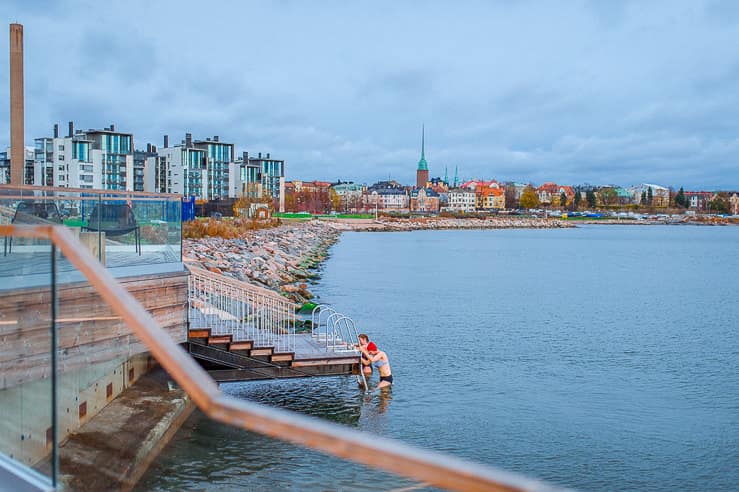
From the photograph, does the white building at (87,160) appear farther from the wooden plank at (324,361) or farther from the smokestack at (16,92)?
the wooden plank at (324,361)

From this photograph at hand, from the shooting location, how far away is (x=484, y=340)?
80.2 feet

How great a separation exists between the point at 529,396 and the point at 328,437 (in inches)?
626

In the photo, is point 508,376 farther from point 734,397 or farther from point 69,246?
point 69,246

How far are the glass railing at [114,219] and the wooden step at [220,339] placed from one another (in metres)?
1.51

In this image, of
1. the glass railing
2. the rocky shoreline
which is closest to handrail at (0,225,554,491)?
the glass railing

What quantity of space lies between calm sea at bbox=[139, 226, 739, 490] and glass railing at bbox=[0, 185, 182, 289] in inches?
115

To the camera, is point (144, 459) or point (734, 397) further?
point (734, 397)

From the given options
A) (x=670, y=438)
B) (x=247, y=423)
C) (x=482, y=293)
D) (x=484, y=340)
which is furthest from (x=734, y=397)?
(x=482, y=293)

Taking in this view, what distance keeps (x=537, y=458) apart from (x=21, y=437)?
1002 cm

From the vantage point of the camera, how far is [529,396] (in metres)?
17.2

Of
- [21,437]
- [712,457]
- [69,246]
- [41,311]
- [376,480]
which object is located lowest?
[712,457]

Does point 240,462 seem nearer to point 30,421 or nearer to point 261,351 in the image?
point 261,351

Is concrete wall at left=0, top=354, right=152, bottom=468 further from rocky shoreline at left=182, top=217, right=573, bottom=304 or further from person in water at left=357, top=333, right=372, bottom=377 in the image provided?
rocky shoreline at left=182, top=217, right=573, bottom=304

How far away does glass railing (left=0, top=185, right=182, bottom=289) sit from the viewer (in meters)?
10.7
